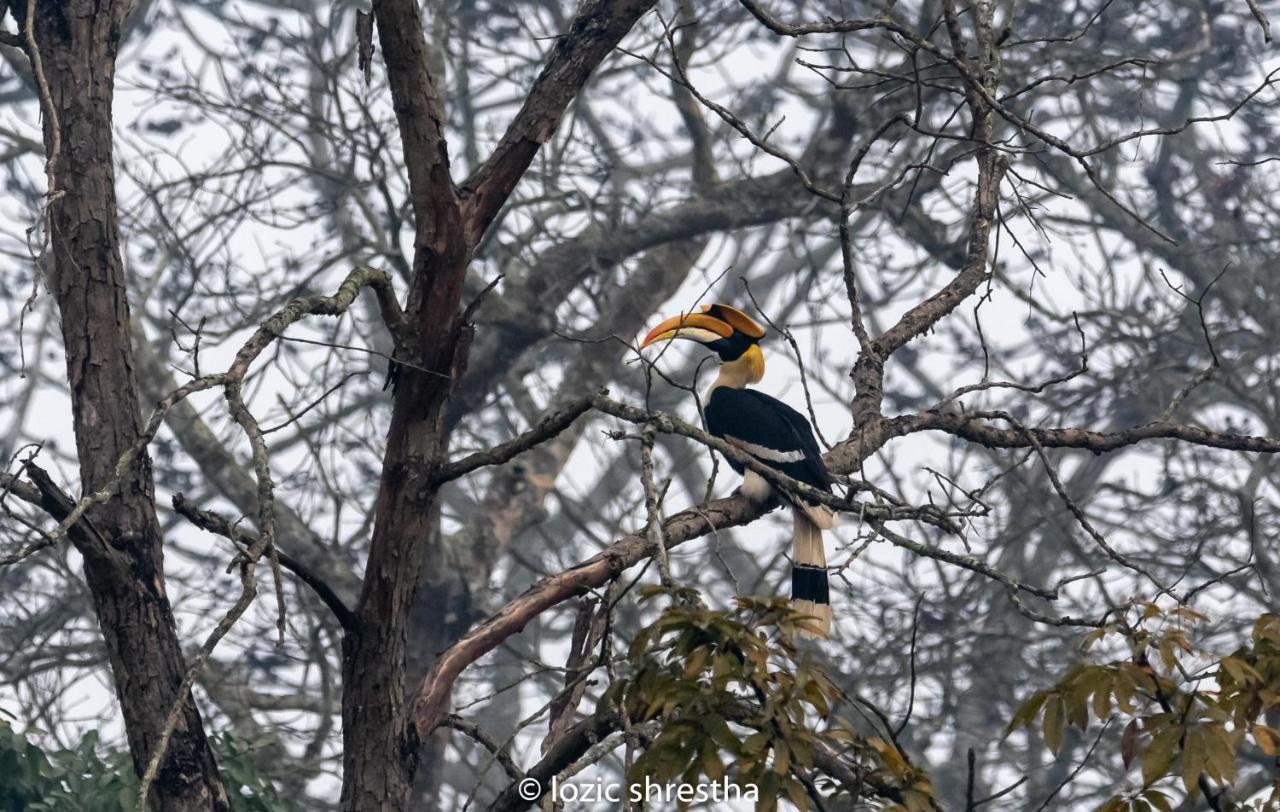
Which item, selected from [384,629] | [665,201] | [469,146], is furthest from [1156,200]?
[384,629]

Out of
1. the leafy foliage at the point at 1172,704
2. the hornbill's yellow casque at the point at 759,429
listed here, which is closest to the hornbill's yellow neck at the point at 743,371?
the hornbill's yellow casque at the point at 759,429

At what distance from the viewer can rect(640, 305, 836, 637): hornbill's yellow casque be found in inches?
176

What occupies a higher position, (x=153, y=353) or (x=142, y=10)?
(x=142, y=10)

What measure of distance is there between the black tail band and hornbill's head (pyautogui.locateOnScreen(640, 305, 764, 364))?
3.22 ft

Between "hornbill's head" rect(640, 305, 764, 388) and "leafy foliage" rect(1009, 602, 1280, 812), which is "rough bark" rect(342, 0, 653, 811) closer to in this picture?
"leafy foliage" rect(1009, 602, 1280, 812)

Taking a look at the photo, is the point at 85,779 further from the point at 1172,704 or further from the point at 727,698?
the point at 1172,704

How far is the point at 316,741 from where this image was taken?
7133mm

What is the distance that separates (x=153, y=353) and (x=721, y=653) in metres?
6.27

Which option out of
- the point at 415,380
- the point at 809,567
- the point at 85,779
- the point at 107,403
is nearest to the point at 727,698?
the point at 415,380

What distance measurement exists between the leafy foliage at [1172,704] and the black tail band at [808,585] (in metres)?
2.15

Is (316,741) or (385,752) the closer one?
(385,752)

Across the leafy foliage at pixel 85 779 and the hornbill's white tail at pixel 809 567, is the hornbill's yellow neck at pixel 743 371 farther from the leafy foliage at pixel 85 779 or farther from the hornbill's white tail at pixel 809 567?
the leafy foliage at pixel 85 779

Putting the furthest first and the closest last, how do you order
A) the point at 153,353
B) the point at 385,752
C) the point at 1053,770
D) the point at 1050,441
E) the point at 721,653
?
the point at 1053,770 → the point at 153,353 → the point at 1050,441 → the point at 385,752 → the point at 721,653

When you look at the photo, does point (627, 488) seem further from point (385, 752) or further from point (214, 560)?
point (385, 752)
